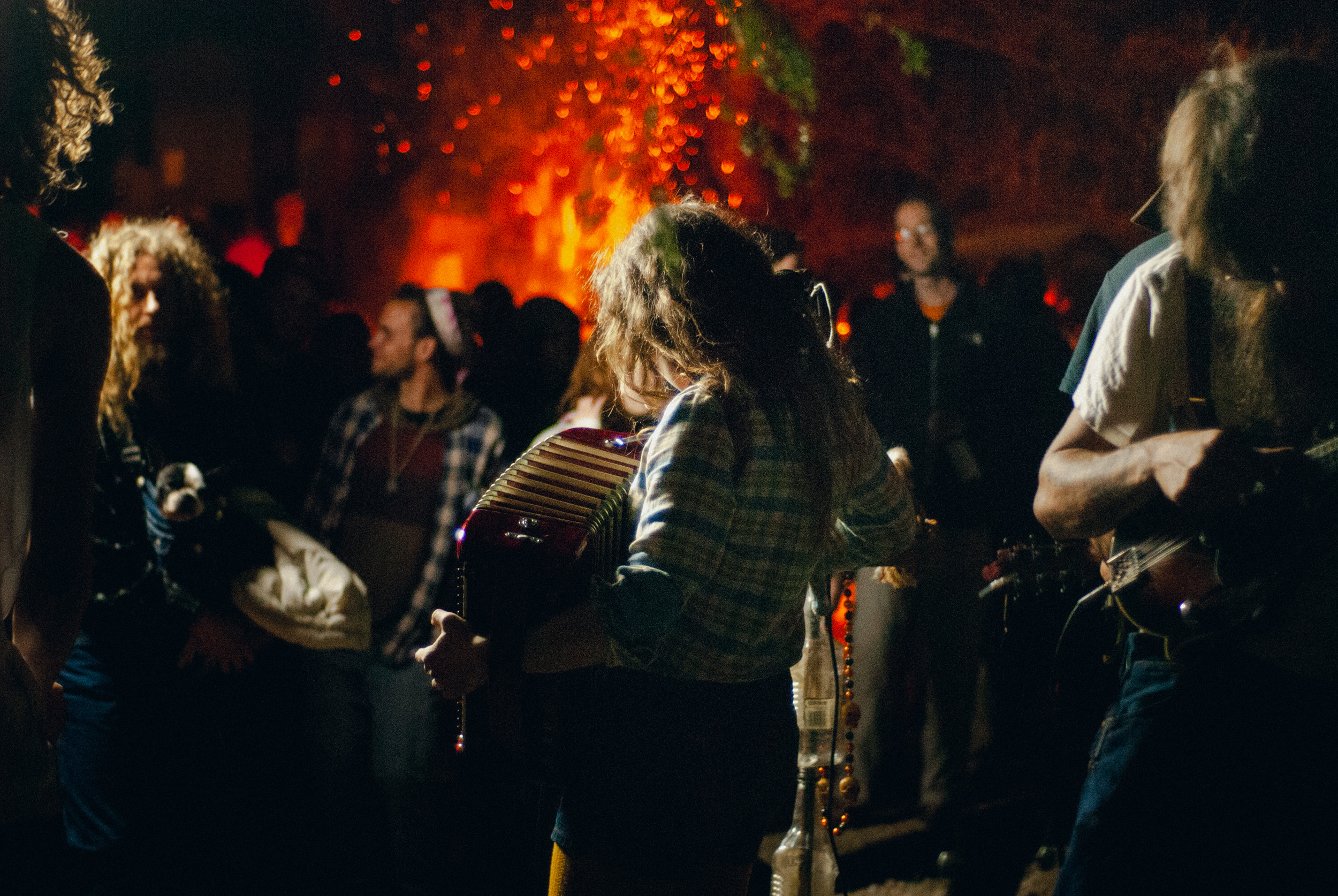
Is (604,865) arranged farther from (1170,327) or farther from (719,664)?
(1170,327)

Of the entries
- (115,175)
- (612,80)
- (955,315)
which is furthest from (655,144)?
(955,315)

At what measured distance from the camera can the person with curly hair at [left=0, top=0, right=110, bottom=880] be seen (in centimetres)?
135

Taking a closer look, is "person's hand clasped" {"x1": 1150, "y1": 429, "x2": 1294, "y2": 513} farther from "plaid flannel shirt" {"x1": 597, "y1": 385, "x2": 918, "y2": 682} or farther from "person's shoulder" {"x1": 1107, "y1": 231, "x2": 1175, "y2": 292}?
"plaid flannel shirt" {"x1": 597, "y1": 385, "x2": 918, "y2": 682}

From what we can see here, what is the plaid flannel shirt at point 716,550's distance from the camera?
5.05 feet

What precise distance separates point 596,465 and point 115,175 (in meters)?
9.88

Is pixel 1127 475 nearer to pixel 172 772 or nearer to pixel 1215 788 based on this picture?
pixel 1215 788

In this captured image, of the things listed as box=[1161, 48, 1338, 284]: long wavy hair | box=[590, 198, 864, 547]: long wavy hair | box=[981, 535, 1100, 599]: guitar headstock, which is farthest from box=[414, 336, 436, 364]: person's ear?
box=[1161, 48, 1338, 284]: long wavy hair

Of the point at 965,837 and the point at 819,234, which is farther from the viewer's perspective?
the point at 819,234

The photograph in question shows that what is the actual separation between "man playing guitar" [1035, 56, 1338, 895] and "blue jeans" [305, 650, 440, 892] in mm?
2032

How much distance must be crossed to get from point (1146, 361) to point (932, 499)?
2.05 metres

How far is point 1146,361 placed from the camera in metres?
1.79

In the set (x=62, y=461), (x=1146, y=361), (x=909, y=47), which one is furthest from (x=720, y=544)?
(x=909, y=47)

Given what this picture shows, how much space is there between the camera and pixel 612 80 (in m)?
10.8

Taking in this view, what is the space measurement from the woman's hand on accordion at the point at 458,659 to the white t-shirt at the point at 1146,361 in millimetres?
1166
